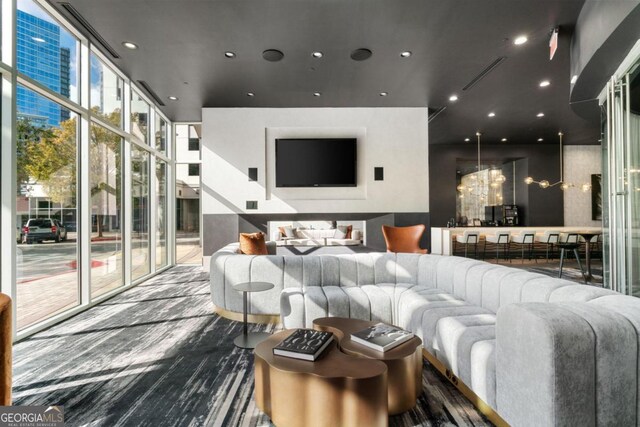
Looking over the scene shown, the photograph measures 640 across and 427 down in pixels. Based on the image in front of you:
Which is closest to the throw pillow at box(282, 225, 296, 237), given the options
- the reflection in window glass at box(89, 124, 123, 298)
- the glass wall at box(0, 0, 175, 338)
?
the glass wall at box(0, 0, 175, 338)

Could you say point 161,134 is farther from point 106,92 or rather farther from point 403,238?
point 403,238

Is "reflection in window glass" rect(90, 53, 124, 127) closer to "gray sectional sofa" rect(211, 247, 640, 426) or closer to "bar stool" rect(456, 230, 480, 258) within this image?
"gray sectional sofa" rect(211, 247, 640, 426)

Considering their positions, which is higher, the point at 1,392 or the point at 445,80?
the point at 445,80

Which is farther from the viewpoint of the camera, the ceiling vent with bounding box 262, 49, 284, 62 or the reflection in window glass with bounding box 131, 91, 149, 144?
the reflection in window glass with bounding box 131, 91, 149, 144

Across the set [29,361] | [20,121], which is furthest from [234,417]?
[20,121]

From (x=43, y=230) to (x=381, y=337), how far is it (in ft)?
12.8

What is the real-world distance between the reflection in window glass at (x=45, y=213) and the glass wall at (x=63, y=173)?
1 centimetres

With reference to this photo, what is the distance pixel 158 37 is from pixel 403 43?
3133 mm

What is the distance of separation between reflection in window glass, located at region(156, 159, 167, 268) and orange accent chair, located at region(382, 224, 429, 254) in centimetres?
469

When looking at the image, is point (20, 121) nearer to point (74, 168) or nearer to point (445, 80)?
point (74, 168)

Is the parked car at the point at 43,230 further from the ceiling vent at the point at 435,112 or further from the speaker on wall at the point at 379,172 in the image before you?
the ceiling vent at the point at 435,112

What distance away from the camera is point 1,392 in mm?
1443

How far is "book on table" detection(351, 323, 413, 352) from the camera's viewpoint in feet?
6.65

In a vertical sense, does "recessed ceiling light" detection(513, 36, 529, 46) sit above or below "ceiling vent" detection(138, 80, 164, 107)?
below
